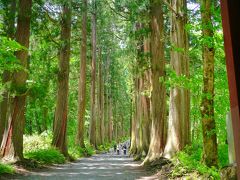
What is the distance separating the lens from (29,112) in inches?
1288

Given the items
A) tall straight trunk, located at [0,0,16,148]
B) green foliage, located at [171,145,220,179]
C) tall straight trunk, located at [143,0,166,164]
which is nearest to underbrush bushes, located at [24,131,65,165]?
tall straight trunk, located at [0,0,16,148]

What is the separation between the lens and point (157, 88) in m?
16.3

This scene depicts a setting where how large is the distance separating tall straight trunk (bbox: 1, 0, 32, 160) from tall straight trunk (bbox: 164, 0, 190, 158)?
19.1ft

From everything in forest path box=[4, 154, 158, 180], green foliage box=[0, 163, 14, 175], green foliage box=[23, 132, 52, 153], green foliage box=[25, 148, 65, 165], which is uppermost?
green foliage box=[23, 132, 52, 153]

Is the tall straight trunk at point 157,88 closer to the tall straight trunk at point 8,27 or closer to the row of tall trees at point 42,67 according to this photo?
the row of tall trees at point 42,67

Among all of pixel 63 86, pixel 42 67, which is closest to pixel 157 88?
pixel 63 86

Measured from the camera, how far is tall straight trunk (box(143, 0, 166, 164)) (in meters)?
15.6

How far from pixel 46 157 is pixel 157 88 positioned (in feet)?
20.2

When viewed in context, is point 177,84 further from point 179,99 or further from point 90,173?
point 90,173

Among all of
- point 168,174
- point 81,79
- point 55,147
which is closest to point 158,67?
point 168,174

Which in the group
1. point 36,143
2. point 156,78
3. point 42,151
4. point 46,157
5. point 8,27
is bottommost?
point 46,157

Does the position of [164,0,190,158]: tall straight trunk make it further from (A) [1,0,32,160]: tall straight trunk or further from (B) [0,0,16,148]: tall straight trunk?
(B) [0,0,16,148]: tall straight trunk

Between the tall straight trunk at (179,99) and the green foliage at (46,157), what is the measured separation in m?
5.99

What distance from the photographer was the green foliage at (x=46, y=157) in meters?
15.9
